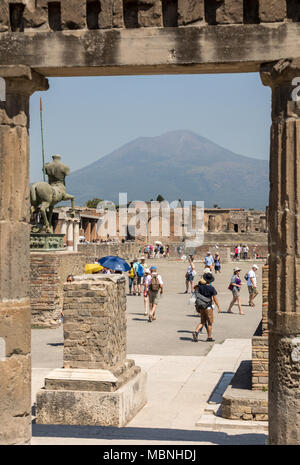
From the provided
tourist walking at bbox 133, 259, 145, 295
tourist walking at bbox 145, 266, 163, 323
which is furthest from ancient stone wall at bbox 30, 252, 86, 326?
tourist walking at bbox 133, 259, 145, 295

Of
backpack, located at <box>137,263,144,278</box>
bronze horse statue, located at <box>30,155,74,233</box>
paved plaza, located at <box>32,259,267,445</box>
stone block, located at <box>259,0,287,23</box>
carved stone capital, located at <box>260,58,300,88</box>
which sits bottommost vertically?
paved plaza, located at <box>32,259,267,445</box>

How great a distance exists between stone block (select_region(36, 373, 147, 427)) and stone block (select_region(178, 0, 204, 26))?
484cm

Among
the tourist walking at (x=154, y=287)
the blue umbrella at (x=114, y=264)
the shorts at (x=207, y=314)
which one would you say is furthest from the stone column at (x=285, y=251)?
the blue umbrella at (x=114, y=264)

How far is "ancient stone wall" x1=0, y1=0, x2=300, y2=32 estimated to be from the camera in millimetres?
5816

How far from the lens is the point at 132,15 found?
604 centimetres

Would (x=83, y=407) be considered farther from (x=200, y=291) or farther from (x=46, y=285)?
(x=46, y=285)

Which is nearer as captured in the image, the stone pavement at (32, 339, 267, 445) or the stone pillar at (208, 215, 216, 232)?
the stone pavement at (32, 339, 267, 445)

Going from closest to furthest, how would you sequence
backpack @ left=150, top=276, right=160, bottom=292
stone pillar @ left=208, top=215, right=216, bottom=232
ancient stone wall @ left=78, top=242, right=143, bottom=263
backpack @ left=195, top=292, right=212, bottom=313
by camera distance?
backpack @ left=195, top=292, right=212, bottom=313
backpack @ left=150, top=276, right=160, bottom=292
ancient stone wall @ left=78, top=242, right=143, bottom=263
stone pillar @ left=208, top=215, right=216, bottom=232

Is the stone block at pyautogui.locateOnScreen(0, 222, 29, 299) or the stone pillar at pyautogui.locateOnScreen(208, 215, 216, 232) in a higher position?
the stone block at pyautogui.locateOnScreen(0, 222, 29, 299)

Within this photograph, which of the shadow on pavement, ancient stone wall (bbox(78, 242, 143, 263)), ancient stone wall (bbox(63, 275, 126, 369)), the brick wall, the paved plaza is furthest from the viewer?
ancient stone wall (bbox(78, 242, 143, 263))

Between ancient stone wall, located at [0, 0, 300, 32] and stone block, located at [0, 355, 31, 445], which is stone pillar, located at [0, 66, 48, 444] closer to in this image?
stone block, located at [0, 355, 31, 445]

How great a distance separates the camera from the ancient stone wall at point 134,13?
5.82 metres
